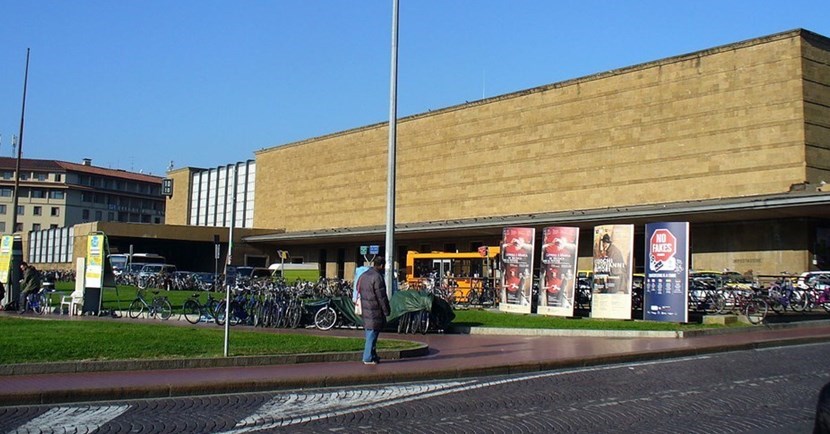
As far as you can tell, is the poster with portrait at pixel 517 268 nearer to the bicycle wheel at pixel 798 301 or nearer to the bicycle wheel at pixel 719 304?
the bicycle wheel at pixel 719 304

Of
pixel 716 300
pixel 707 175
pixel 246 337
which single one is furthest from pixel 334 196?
pixel 246 337

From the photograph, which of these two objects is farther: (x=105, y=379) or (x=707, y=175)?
(x=707, y=175)

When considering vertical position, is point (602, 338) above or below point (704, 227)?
below

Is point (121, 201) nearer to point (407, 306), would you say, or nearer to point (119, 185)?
point (119, 185)

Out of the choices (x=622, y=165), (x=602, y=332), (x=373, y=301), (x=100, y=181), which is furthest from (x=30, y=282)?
(x=100, y=181)

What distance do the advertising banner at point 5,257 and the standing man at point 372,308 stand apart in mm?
17743

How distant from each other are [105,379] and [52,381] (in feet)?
2.30

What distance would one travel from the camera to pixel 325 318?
2222 cm

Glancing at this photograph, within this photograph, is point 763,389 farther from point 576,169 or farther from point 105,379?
point 576,169

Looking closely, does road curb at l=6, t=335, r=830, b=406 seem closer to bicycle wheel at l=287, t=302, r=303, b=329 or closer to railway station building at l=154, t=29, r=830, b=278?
bicycle wheel at l=287, t=302, r=303, b=329

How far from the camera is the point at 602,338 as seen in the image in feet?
68.0

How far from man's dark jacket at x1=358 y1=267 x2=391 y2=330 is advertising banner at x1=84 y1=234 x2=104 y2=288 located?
1409 cm

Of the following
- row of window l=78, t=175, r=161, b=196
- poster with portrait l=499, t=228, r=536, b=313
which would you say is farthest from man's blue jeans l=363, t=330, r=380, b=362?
row of window l=78, t=175, r=161, b=196

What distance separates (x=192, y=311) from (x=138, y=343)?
868cm
